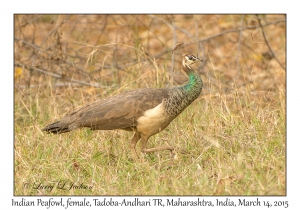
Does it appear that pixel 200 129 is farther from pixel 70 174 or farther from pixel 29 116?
pixel 29 116

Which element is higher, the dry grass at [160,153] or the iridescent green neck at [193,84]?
the iridescent green neck at [193,84]

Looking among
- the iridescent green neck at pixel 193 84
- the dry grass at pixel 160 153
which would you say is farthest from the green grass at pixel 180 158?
the iridescent green neck at pixel 193 84

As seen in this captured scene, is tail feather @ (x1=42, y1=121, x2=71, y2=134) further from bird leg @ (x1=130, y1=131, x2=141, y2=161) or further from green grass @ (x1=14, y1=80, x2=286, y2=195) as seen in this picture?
bird leg @ (x1=130, y1=131, x2=141, y2=161)

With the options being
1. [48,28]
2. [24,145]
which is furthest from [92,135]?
[48,28]

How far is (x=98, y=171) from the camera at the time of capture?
6.04 meters

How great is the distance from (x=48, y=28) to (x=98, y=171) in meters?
6.69

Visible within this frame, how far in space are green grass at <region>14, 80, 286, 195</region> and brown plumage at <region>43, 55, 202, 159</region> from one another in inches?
11.8

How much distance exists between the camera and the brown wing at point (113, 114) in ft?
20.5

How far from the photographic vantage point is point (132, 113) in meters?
6.27

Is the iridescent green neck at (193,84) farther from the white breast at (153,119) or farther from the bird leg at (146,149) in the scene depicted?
the bird leg at (146,149)

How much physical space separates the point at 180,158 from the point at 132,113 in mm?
637

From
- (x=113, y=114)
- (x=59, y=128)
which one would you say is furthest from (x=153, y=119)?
(x=59, y=128)

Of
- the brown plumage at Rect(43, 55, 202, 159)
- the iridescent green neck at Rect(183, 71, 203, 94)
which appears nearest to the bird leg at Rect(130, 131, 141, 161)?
the brown plumage at Rect(43, 55, 202, 159)
